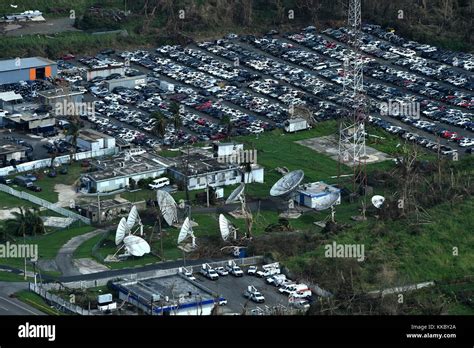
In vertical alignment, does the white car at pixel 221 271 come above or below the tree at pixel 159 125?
above

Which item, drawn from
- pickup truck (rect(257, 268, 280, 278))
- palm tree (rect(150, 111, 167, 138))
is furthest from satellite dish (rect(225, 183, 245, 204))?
palm tree (rect(150, 111, 167, 138))

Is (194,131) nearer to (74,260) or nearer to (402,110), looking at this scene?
(402,110)

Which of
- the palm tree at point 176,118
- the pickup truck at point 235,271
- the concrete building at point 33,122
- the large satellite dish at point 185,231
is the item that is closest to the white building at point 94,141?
the concrete building at point 33,122

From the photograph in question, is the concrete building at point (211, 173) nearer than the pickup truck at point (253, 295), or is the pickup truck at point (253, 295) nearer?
the pickup truck at point (253, 295)

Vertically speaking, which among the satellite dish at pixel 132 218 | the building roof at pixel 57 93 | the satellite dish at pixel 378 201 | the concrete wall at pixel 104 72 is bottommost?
the concrete wall at pixel 104 72

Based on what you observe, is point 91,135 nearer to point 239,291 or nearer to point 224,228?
point 224,228

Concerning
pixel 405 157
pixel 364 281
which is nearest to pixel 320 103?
pixel 405 157

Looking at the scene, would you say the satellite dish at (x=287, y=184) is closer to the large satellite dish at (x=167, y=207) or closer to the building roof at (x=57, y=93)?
the large satellite dish at (x=167, y=207)
